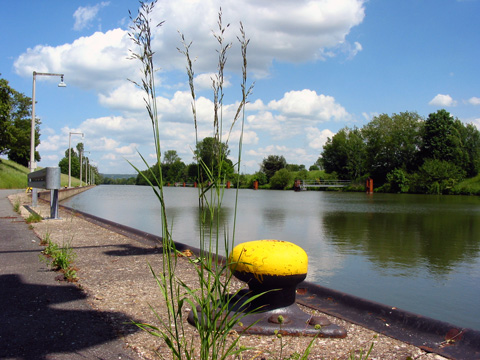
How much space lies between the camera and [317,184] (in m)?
74.2

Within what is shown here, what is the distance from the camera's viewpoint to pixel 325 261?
7.84 metres

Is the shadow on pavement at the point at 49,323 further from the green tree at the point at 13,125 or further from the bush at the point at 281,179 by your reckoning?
the bush at the point at 281,179

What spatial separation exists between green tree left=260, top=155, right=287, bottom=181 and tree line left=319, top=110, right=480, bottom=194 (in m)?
15.2

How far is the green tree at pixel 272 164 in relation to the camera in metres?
91.6

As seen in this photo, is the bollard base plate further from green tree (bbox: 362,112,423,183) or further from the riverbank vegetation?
green tree (bbox: 362,112,423,183)

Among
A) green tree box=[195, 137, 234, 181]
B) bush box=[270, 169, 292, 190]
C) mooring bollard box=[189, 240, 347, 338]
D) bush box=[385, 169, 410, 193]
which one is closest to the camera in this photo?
green tree box=[195, 137, 234, 181]

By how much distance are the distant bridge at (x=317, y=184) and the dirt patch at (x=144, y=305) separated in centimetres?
6413

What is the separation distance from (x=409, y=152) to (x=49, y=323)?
63452mm

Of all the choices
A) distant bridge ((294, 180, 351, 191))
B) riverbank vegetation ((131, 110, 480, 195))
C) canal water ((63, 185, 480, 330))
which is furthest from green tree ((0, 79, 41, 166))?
distant bridge ((294, 180, 351, 191))

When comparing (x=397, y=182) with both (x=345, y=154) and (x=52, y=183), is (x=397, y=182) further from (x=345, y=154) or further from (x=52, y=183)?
(x=52, y=183)

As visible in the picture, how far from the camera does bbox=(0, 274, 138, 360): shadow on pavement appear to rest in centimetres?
254

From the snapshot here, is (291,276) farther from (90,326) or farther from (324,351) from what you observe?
(90,326)

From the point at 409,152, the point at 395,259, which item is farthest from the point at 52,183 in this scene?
the point at 409,152

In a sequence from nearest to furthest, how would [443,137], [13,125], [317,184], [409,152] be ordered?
1. [13,125]
2. [443,137]
3. [409,152]
4. [317,184]
